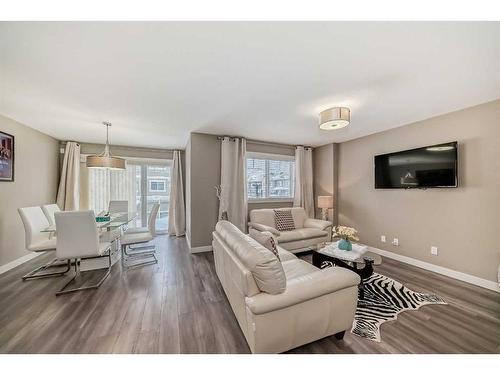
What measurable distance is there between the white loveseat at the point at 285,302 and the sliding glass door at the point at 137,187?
180 inches

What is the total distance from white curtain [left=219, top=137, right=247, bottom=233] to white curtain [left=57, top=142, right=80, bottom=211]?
10.9ft

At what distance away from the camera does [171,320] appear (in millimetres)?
1783

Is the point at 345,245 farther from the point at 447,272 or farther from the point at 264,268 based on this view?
the point at 447,272

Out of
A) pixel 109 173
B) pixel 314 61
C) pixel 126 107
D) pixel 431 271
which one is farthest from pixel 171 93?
pixel 431 271

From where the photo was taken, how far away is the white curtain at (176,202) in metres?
5.16

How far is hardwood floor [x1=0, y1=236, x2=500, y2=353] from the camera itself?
148 cm

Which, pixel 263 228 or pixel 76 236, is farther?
pixel 263 228

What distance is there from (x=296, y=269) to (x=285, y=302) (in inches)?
31.2

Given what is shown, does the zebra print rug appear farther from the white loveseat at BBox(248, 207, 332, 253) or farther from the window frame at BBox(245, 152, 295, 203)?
the window frame at BBox(245, 152, 295, 203)

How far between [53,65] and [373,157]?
15.6 ft

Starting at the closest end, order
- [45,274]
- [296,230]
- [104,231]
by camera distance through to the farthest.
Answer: [45,274]
[104,231]
[296,230]

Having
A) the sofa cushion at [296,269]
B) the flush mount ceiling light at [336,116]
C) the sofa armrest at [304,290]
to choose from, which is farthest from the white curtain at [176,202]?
the sofa armrest at [304,290]

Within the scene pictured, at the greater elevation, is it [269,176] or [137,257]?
[269,176]

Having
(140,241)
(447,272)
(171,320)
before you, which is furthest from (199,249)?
(447,272)
